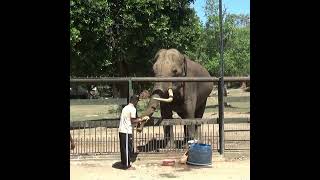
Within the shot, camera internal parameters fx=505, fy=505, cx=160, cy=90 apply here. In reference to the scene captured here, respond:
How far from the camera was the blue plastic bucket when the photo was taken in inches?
394

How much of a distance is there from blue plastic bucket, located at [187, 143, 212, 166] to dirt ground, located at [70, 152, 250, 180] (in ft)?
0.34

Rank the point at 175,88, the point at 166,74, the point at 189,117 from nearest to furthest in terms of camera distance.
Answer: the point at 166,74, the point at 175,88, the point at 189,117

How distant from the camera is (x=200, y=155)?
10.0 meters

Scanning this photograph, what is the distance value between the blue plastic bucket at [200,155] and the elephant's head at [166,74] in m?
1.46

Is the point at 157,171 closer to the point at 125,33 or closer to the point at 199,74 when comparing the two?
the point at 199,74

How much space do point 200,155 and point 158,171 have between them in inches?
35.9

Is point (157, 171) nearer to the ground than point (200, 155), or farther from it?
nearer to the ground

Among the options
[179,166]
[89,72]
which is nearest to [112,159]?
[179,166]

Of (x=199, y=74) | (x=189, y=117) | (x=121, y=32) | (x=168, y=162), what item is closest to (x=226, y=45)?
(x=121, y=32)

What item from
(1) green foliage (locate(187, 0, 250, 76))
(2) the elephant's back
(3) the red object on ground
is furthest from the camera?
(1) green foliage (locate(187, 0, 250, 76))

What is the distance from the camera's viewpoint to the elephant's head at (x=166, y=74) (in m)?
11.1

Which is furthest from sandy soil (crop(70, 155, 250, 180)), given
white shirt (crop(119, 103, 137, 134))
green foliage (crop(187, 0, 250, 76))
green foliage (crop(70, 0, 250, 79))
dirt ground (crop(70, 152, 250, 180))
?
green foliage (crop(187, 0, 250, 76))

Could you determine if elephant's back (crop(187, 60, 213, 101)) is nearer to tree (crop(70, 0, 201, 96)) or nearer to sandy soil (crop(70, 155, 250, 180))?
sandy soil (crop(70, 155, 250, 180))
